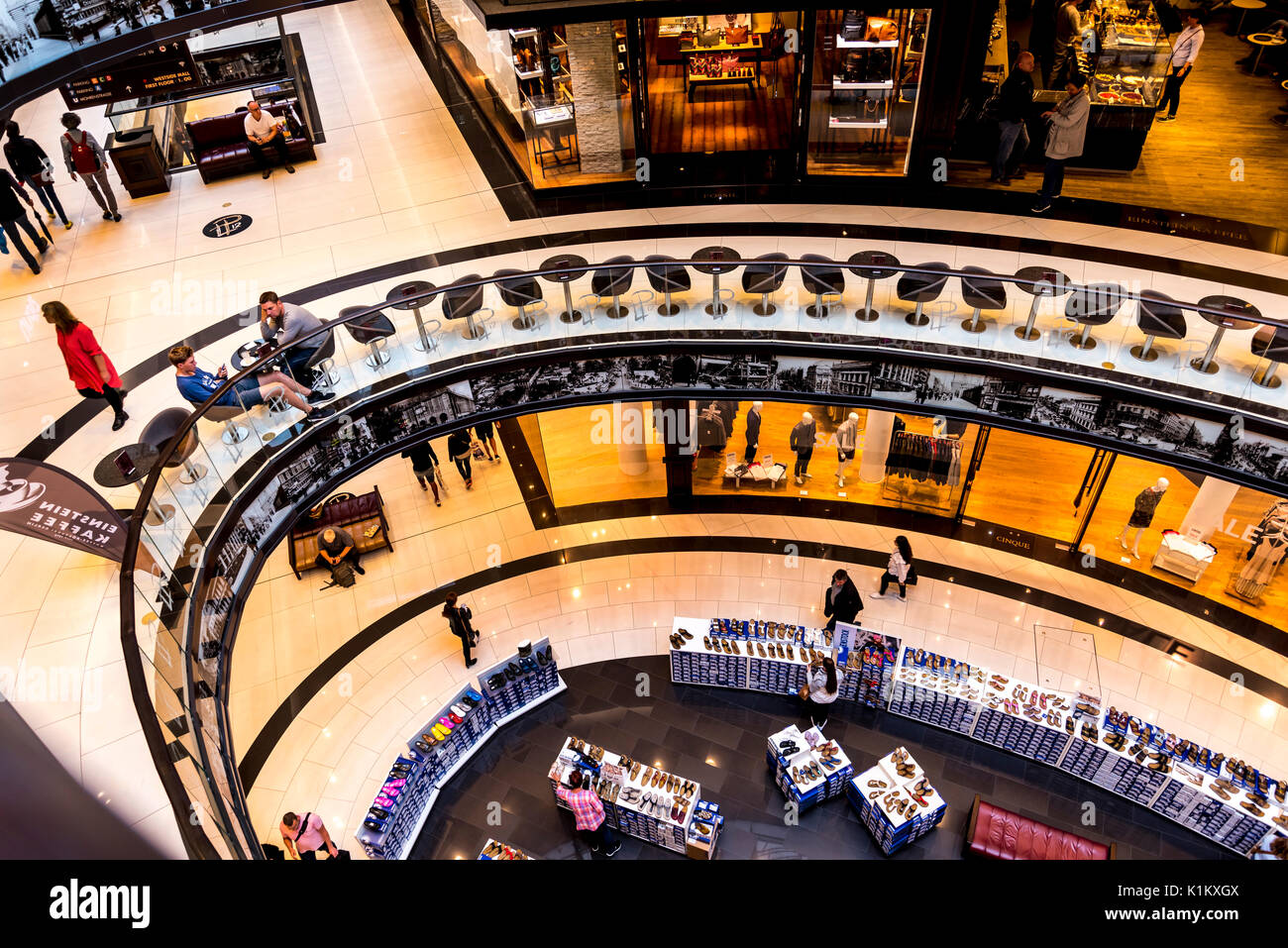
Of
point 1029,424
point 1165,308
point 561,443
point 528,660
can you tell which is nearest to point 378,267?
point 561,443

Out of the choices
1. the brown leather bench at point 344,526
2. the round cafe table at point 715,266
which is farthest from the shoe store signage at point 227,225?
the round cafe table at point 715,266

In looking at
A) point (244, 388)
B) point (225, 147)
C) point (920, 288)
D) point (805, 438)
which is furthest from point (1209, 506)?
point (225, 147)

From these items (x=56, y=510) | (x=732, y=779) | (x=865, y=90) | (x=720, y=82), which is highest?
(x=865, y=90)

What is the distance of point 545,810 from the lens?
11.9 metres

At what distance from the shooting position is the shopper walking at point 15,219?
13570 millimetres

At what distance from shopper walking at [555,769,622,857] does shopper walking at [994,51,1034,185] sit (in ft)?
42.1

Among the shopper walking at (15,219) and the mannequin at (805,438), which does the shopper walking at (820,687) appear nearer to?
the mannequin at (805,438)

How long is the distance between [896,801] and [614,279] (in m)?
8.41

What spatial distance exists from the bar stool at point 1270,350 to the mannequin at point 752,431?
7500 mm

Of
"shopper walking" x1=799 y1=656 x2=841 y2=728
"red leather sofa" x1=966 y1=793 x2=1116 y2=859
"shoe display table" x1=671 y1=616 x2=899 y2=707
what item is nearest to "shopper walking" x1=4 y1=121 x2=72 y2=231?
"shoe display table" x1=671 y1=616 x2=899 y2=707

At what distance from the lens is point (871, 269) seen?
11.9 metres

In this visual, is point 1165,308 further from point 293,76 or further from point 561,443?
point 293,76

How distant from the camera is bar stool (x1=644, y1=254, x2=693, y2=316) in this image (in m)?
12.2

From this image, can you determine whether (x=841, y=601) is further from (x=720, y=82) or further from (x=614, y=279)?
(x=720, y=82)
